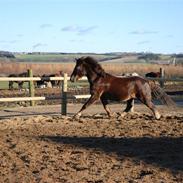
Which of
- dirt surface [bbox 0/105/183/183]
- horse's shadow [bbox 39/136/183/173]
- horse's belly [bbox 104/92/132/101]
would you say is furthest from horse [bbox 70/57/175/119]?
horse's shadow [bbox 39/136/183/173]

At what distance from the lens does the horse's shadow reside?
9.02 meters

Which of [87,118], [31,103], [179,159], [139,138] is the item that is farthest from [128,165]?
[31,103]

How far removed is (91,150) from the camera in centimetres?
1015

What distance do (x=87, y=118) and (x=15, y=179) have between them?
764 centimetres

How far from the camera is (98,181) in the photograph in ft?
25.5

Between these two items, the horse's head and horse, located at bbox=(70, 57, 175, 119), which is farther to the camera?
the horse's head

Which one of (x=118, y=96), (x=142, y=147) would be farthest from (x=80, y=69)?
(x=142, y=147)


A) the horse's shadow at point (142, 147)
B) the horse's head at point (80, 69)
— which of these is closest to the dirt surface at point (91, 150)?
the horse's shadow at point (142, 147)

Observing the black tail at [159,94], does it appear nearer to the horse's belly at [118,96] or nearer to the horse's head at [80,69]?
the horse's belly at [118,96]

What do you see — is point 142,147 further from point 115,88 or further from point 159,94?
point 159,94

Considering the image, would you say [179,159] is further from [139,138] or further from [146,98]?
[146,98]

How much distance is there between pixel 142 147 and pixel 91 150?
0.98 meters

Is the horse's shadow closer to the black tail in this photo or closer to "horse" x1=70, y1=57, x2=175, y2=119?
"horse" x1=70, y1=57, x2=175, y2=119

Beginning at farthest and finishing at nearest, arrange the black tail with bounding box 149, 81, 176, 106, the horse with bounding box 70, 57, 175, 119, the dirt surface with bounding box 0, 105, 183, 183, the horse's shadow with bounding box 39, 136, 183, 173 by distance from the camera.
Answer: the black tail with bounding box 149, 81, 176, 106
the horse with bounding box 70, 57, 175, 119
the horse's shadow with bounding box 39, 136, 183, 173
the dirt surface with bounding box 0, 105, 183, 183
